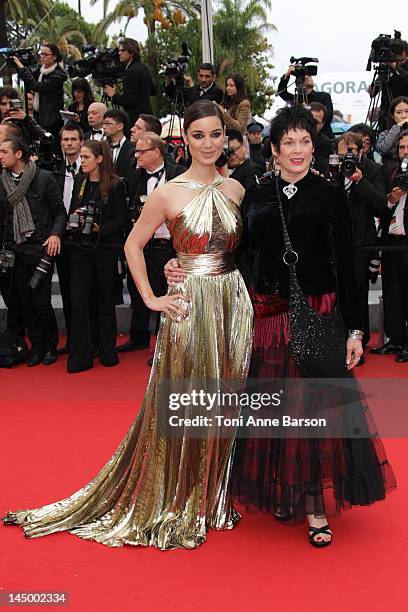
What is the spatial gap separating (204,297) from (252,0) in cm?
2886

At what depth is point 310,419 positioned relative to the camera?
3.20m

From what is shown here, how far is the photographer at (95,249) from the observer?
6195 mm

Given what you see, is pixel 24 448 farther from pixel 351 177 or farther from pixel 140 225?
pixel 351 177

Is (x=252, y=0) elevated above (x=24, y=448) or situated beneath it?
elevated above

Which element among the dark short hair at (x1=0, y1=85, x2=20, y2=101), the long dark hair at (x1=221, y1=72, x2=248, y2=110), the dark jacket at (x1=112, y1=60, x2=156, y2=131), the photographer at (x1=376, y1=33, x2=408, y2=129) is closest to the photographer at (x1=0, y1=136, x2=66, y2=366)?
the dark short hair at (x1=0, y1=85, x2=20, y2=101)

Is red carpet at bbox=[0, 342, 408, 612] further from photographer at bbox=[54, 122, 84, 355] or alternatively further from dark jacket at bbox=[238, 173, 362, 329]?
photographer at bbox=[54, 122, 84, 355]

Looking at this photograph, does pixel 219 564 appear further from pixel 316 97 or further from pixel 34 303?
pixel 316 97

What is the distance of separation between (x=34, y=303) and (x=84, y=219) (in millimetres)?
854

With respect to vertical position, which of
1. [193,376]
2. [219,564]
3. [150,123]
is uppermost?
[150,123]

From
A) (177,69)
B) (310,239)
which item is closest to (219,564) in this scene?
(310,239)

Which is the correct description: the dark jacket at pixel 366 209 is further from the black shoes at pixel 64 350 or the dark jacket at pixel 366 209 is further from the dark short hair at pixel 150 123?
the black shoes at pixel 64 350

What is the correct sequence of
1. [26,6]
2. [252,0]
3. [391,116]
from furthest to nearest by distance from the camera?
[252,0] < [26,6] < [391,116]

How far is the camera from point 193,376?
337cm

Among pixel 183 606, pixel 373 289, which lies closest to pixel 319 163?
pixel 373 289
